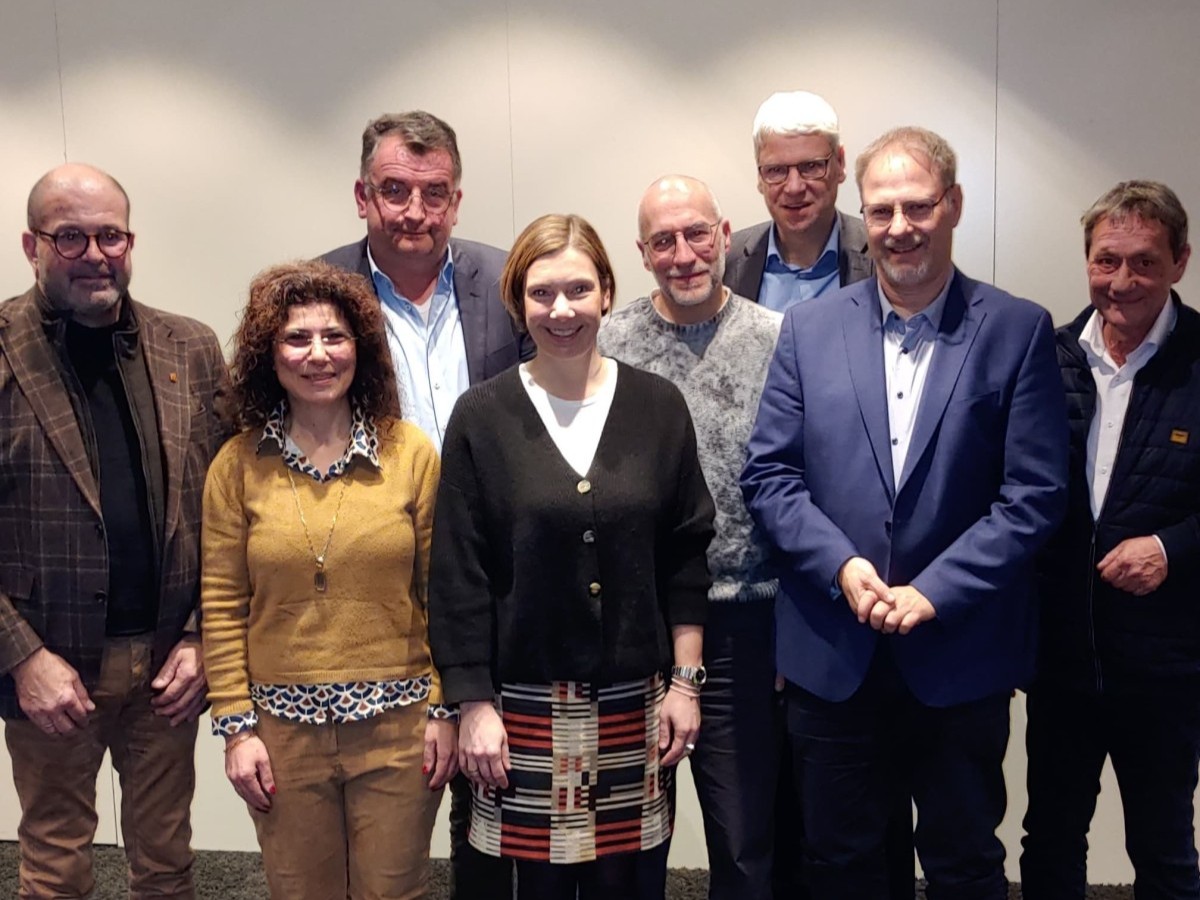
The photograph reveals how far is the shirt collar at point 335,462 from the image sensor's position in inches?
81.7

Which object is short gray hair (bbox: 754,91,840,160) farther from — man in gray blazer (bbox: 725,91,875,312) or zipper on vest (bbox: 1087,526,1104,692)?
zipper on vest (bbox: 1087,526,1104,692)

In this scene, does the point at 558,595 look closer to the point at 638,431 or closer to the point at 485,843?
the point at 638,431

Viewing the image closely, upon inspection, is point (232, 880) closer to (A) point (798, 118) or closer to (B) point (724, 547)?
(B) point (724, 547)

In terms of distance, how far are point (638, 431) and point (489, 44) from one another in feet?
6.35

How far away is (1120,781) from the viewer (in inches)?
93.7

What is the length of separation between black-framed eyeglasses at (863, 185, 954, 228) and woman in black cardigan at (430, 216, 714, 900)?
53 centimetres

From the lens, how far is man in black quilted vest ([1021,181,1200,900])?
2.25 metres

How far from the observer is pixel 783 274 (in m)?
2.66

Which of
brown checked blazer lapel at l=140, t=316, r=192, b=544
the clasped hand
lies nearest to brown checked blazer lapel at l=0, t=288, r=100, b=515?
brown checked blazer lapel at l=140, t=316, r=192, b=544

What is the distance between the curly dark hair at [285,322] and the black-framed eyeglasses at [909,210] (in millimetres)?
1001

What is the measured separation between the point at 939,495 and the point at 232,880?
2669 millimetres

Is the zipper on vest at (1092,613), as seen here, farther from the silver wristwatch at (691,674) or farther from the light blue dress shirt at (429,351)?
the light blue dress shirt at (429,351)

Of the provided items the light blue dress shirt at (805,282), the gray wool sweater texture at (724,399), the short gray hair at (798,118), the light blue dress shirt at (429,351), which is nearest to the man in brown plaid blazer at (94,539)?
the light blue dress shirt at (429,351)

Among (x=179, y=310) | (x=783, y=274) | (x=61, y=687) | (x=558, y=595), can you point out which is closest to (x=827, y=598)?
(x=558, y=595)
